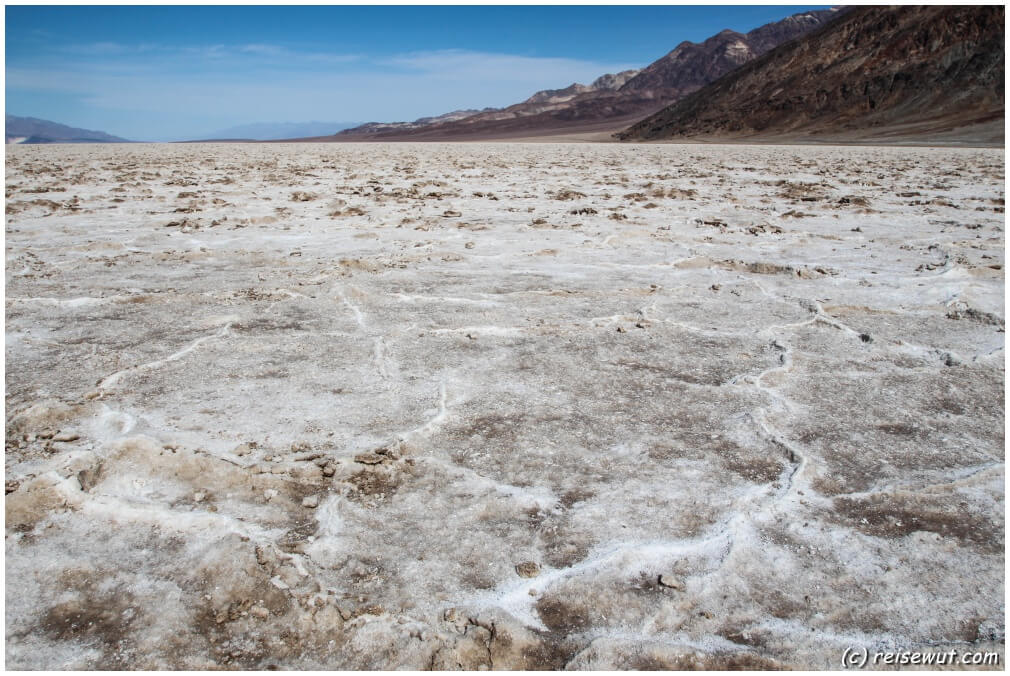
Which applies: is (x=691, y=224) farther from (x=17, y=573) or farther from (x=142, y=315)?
(x=17, y=573)

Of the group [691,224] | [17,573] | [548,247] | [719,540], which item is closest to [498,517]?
[719,540]

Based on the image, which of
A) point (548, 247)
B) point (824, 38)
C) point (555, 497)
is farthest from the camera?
point (824, 38)

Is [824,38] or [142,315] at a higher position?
[824,38]

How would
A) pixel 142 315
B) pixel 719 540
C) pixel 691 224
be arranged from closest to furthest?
pixel 719 540, pixel 142 315, pixel 691 224

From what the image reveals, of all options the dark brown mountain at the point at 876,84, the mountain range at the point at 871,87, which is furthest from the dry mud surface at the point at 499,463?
the dark brown mountain at the point at 876,84

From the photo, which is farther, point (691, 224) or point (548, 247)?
point (691, 224)

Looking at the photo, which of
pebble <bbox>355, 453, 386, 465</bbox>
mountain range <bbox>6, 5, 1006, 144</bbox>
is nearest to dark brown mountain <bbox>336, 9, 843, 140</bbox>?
mountain range <bbox>6, 5, 1006, 144</bbox>

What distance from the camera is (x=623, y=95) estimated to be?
2867 inches

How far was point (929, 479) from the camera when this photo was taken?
1.45 meters

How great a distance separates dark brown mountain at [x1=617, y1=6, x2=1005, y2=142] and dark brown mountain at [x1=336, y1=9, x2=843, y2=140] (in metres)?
22.2

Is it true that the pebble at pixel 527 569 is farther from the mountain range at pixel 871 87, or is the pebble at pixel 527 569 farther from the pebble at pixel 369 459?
the mountain range at pixel 871 87

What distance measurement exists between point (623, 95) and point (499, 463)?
252ft

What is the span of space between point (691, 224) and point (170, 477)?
405 centimetres

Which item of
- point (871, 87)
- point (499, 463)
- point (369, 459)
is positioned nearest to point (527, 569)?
point (499, 463)
